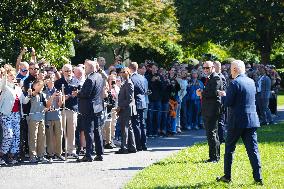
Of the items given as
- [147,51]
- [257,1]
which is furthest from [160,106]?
[257,1]

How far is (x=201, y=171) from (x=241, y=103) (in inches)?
80.4

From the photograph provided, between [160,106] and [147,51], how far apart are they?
864 inches

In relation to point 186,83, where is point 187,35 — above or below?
above

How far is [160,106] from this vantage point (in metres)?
21.4

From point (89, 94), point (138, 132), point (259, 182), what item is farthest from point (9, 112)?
point (259, 182)

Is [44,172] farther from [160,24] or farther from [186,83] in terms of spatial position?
[160,24]

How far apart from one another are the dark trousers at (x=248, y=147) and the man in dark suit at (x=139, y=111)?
5.37 meters

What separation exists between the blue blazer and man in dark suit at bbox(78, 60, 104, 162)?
4.21 m

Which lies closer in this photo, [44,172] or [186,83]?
[44,172]

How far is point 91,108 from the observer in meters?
15.6

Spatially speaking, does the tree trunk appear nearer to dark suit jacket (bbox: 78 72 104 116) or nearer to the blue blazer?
dark suit jacket (bbox: 78 72 104 116)

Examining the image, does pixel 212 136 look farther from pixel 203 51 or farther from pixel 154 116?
pixel 203 51

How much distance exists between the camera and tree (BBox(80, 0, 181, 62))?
3706 cm

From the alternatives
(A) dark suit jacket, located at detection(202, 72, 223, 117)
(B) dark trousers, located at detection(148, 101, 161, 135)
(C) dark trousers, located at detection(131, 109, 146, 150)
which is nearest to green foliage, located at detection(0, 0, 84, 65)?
(B) dark trousers, located at detection(148, 101, 161, 135)
